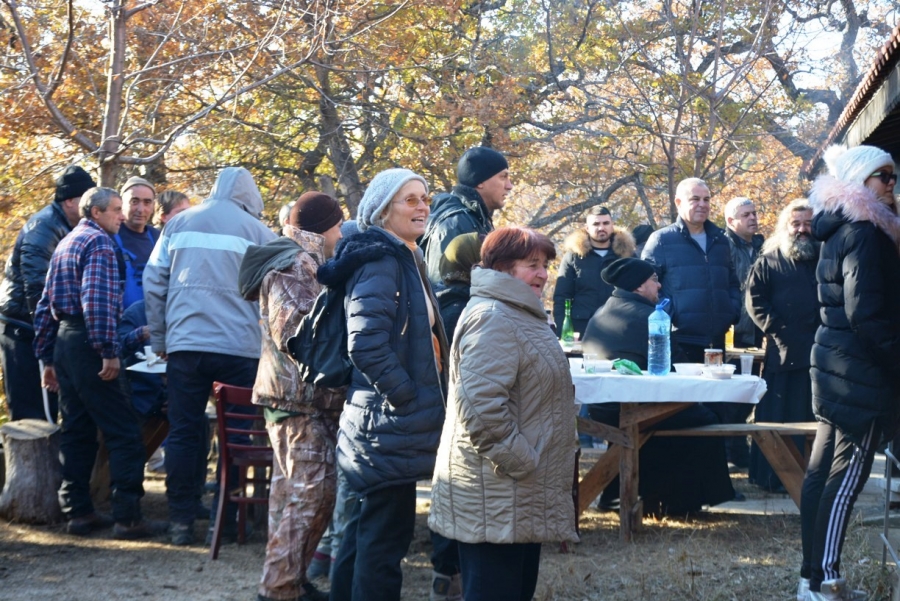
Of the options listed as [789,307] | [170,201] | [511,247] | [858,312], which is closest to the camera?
[511,247]

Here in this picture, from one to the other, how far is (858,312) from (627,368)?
5.96 ft

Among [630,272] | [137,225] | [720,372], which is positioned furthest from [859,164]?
[137,225]

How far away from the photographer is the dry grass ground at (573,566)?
4848mm

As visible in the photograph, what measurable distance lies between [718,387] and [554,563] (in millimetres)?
1296

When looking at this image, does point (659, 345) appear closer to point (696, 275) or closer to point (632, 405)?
point (632, 405)

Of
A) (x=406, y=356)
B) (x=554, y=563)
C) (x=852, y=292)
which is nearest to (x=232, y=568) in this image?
(x=554, y=563)

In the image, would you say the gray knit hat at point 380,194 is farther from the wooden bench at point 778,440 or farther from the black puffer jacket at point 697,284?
the black puffer jacket at point 697,284

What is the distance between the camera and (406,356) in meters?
3.75

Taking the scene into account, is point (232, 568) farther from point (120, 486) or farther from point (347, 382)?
point (347, 382)

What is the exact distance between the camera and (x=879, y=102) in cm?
607

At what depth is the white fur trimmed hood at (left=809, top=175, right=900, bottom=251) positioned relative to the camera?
424 cm

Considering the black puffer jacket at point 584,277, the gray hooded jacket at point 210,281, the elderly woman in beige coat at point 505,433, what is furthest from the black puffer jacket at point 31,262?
the elderly woman in beige coat at point 505,433

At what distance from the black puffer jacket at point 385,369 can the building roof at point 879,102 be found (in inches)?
116

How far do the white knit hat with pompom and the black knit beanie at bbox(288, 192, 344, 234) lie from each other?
7.39 ft
